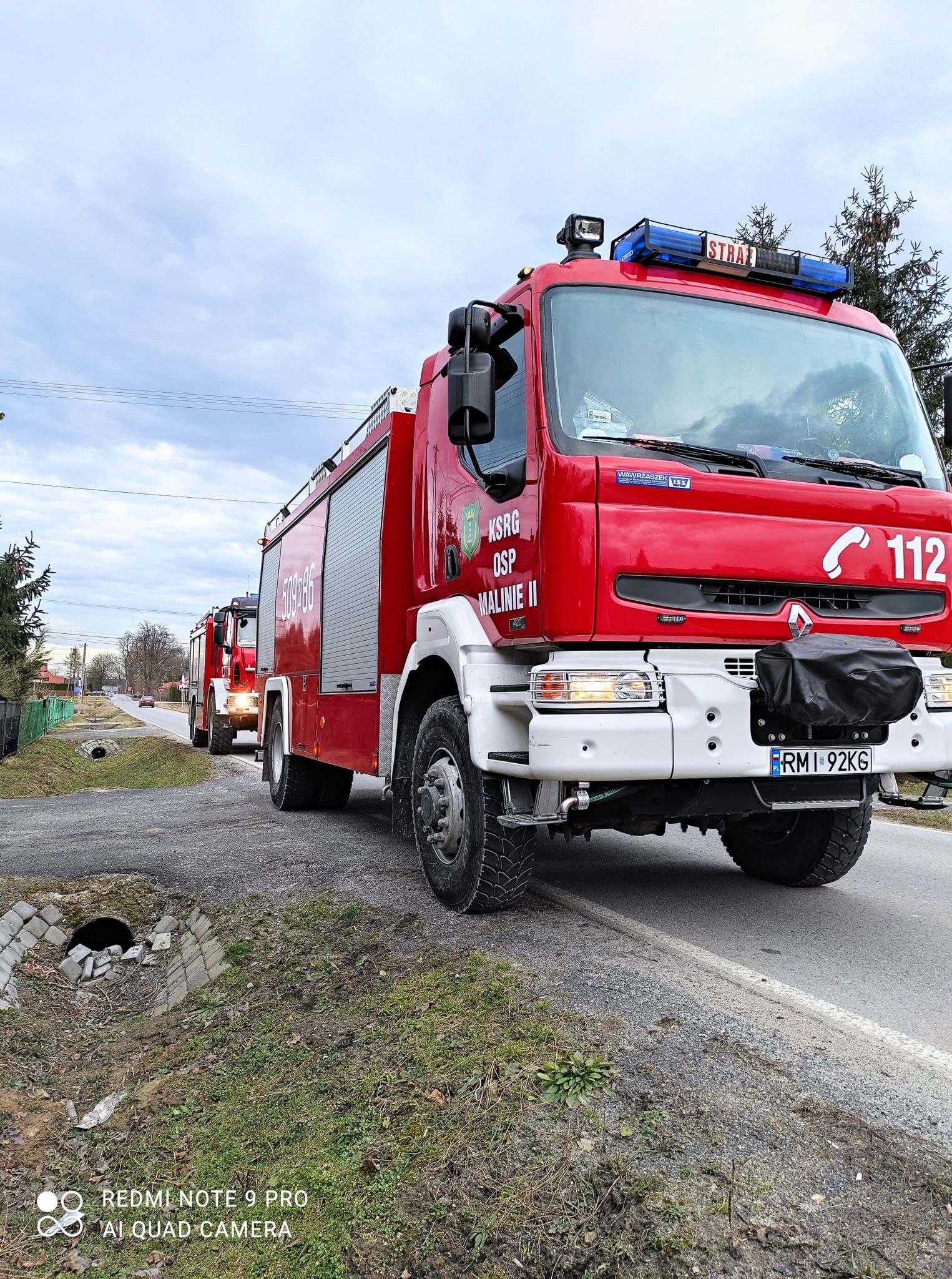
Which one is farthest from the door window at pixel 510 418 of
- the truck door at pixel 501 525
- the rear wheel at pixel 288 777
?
the rear wheel at pixel 288 777

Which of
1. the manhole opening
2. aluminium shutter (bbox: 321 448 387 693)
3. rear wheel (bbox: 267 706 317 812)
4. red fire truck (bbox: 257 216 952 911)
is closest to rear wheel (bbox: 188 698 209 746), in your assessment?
rear wheel (bbox: 267 706 317 812)

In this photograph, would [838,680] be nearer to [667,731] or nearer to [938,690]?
→ [667,731]

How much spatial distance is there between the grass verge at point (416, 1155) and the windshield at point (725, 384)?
242 cm

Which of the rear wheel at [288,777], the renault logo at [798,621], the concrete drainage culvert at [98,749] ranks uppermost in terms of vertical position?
the renault logo at [798,621]

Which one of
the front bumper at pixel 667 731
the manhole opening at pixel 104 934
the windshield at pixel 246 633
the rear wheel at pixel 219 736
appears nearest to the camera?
the front bumper at pixel 667 731

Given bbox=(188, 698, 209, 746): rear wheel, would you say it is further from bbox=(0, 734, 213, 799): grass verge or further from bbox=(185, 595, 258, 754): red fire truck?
bbox=(185, 595, 258, 754): red fire truck

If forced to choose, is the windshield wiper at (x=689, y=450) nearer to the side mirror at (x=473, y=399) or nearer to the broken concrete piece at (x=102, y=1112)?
the side mirror at (x=473, y=399)

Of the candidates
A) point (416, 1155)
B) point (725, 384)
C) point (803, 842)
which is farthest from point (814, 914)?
point (416, 1155)

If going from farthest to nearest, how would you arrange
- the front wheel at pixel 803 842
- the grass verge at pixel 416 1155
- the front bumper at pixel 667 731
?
the front wheel at pixel 803 842 < the front bumper at pixel 667 731 < the grass verge at pixel 416 1155

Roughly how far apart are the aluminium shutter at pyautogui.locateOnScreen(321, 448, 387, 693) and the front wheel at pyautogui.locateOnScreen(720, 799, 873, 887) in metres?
2.54

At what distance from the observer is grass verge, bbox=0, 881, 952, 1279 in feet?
7.24

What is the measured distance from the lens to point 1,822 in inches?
368

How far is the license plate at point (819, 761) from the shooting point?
12.8 feet

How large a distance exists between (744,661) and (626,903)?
1698 millimetres
